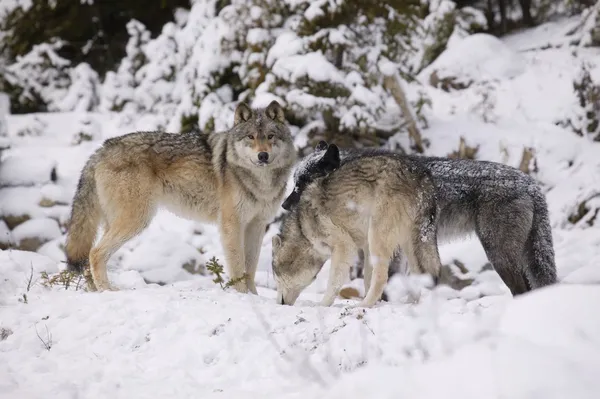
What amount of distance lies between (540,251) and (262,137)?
3335 mm

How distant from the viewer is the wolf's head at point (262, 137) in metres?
6.47

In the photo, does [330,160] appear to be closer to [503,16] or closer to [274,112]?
[274,112]

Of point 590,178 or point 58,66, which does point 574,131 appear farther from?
point 58,66

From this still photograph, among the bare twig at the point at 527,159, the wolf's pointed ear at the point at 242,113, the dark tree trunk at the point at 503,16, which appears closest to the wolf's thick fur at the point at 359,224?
the wolf's pointed ear at the point at 242,113

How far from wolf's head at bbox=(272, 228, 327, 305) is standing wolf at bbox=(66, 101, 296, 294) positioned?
0.46 metres

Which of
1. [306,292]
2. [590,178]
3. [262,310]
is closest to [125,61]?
[306,292]

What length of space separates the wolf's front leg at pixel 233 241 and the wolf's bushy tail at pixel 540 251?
323cm

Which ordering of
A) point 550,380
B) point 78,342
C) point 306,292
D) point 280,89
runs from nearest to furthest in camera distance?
point 550,380, point 78,342, point 306,292, point 280,89

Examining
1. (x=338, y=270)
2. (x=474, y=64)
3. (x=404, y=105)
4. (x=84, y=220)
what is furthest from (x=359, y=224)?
(x=474, y=64)

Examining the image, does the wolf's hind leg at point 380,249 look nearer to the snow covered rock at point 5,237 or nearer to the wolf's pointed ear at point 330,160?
the wolf's pointed ear at point 330,160

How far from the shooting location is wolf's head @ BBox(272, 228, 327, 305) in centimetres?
632

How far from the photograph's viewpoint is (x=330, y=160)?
601cm

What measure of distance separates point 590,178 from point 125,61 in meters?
13.7

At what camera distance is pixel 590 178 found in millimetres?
10633
